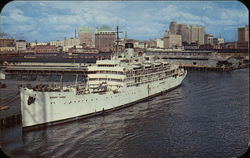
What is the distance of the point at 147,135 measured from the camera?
12594 millimetres

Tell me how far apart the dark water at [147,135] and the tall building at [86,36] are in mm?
101603

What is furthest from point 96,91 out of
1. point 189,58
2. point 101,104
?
point 189,58

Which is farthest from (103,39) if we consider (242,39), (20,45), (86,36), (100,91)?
(100,91)

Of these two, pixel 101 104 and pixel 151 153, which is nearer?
pixel 151 153

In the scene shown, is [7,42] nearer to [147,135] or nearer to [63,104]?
[63,104]

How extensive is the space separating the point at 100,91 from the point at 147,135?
197 inches

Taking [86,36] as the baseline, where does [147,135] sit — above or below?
below

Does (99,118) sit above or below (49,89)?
below

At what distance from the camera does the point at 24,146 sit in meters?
11.1

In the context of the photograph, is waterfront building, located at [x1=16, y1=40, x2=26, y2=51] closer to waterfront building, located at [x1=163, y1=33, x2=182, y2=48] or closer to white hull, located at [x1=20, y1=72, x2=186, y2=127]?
waterfront building, located at [x1=163, y1=33, x2=182, y2=48]

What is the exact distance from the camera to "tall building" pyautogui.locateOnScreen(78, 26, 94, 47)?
117 m

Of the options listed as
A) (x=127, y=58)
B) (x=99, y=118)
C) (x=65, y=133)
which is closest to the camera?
(x=65, y=133)

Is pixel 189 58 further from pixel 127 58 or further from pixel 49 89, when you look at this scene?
pixel 49 89

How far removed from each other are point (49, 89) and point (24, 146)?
389 cm
